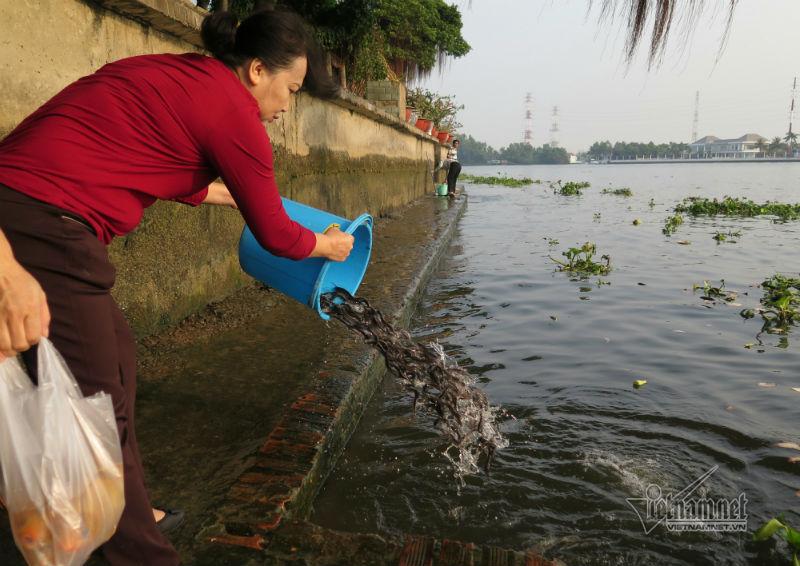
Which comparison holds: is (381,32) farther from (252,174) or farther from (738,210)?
(252,174)

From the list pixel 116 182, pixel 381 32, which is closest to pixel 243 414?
pixel 116 182

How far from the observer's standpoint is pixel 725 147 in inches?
6777

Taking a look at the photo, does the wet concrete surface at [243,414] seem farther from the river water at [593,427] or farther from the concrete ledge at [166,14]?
the concrete ledge at [166,14]

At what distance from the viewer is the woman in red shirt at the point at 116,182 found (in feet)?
4.02

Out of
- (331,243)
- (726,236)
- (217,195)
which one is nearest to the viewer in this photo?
(331,243)

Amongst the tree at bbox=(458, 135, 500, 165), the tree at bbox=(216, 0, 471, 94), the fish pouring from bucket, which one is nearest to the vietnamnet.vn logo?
the fish pouring from bucket

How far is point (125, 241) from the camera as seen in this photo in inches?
112

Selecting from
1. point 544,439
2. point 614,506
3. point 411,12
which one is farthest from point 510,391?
point 411,12

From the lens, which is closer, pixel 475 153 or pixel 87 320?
pixel 87 320

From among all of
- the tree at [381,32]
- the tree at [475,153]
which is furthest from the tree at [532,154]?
the tree at [381,32]

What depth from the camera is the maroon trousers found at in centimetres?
122

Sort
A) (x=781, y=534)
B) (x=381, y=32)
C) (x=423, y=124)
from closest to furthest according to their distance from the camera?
(x=781, y=534) → (x=381, y=32) → (x=423, y=124)

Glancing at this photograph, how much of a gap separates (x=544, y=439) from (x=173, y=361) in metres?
1.86

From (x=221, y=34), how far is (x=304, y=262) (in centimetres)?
98
